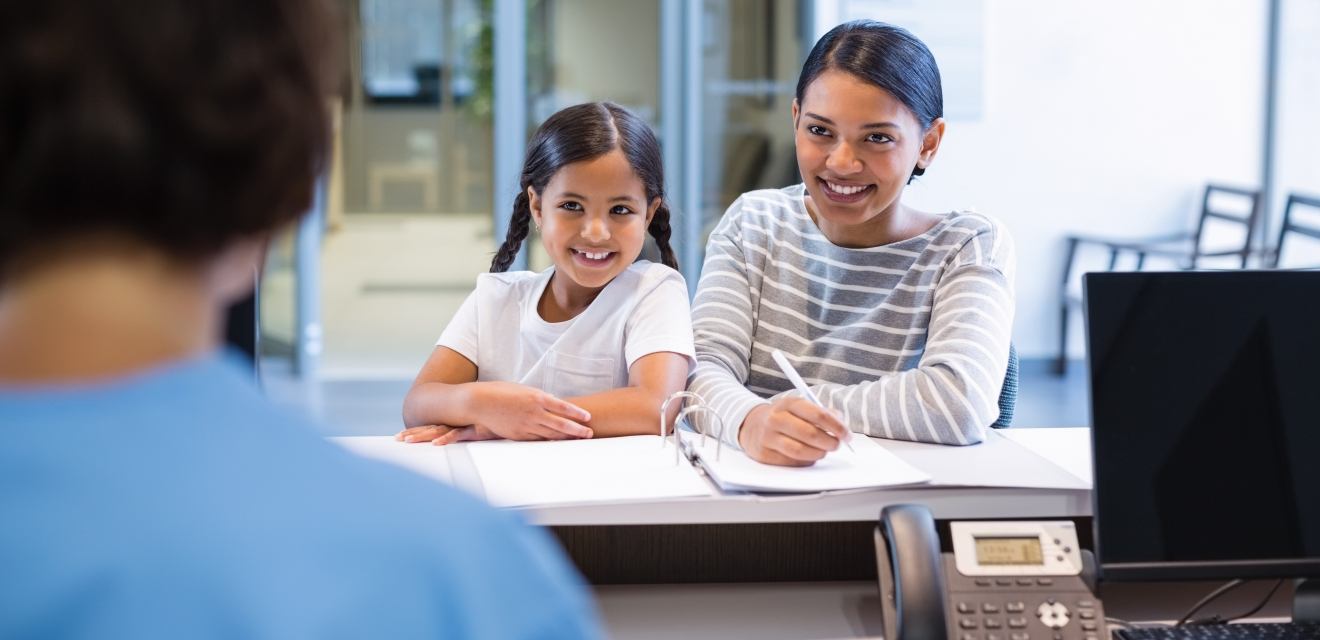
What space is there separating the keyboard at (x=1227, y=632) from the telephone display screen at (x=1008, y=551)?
0.10 m

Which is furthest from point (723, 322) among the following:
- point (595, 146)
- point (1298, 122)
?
point (1298, 122)

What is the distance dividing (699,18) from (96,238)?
5.15m

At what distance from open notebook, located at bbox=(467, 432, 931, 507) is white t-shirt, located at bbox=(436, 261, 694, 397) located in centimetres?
27

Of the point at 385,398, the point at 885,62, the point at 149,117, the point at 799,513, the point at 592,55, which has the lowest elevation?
the point at 385,398

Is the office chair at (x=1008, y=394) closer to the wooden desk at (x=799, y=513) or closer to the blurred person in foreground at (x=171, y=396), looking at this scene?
the wooden desk at (x=799, y=513)

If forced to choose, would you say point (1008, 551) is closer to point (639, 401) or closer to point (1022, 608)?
point (1022, 608)

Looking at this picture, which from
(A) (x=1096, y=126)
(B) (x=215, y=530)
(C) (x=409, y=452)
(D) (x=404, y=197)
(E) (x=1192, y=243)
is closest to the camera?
(B) (x=215, y=530)

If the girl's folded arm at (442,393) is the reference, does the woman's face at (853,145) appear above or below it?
above

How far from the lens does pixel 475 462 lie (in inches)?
54.8

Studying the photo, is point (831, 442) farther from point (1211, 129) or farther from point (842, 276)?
point (1211, 129)

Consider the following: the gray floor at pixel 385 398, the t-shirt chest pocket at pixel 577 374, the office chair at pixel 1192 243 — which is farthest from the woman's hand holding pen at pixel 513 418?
the office chair at pixel 1192 243

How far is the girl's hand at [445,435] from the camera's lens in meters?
1.53

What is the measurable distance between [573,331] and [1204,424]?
33.1 inches

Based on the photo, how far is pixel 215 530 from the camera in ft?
1.31
